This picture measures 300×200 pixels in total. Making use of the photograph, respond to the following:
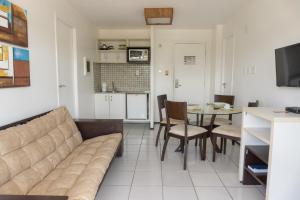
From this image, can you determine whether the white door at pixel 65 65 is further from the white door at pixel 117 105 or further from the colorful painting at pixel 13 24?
the white door at pixel 117 105

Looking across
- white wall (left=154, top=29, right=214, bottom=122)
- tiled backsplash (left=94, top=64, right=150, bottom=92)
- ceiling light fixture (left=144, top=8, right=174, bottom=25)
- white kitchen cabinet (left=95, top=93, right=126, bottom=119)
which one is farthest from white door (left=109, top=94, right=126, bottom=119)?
ceiling light fixture (left=144, top=8, right=174, bottom=25)

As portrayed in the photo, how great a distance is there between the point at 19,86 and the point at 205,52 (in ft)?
13.9

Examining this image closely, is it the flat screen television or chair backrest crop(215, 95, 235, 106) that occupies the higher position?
the flat screen television

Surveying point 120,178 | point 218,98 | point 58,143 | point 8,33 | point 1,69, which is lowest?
point 120,178

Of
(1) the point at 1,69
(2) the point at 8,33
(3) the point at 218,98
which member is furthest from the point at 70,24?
(3) the point at 218,98

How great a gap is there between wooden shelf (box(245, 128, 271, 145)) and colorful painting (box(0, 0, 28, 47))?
2508 millimetres

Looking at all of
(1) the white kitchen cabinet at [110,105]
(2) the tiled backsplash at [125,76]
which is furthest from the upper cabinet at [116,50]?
(1) the white kitchen cabinet at [110,105]

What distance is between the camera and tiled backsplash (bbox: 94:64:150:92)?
17.9 ft

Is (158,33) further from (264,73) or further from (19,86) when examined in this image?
(19,86)

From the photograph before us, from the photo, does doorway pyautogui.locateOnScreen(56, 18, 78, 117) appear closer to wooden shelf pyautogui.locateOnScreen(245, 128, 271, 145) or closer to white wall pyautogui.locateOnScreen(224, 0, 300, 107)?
wooden shelf pyautogui.locateOnScreen(245, 128, 271, 145)

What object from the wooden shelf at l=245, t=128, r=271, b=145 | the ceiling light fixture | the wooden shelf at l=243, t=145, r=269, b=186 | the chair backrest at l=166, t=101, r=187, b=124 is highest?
the ceiling light fixture

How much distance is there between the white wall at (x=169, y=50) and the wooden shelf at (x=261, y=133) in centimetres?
312

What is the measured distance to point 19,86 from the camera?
219cm

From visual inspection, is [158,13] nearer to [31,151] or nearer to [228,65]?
[228,65]
